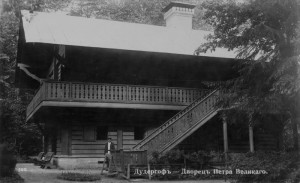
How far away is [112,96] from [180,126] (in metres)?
4.21

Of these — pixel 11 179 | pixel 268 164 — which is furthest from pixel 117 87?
pixel 268 164

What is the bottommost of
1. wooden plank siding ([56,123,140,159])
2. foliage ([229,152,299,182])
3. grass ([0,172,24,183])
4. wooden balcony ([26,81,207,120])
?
grass ([0,172,24,183])

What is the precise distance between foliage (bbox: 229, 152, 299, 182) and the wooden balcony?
8.93m

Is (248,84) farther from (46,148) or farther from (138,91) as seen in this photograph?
(46,148)

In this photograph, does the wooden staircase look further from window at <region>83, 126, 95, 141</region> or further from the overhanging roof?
window at <region>83, 126, 95, 141</region>

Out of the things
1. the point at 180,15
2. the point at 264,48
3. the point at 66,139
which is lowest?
the point at 66,139

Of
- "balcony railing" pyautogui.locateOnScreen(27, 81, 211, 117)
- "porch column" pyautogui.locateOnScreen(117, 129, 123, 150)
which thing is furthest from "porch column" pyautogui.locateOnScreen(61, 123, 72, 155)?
"porch column" pyautogui.locateOnScreen(117, 129, 123, 150)

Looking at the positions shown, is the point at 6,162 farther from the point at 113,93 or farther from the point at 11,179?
the point at 113,93

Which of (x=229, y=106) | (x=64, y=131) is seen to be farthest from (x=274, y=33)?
(x=64, y=131)

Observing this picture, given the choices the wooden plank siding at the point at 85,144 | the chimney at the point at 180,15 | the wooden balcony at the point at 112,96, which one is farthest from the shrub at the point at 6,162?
the chimney at the point at 180,15

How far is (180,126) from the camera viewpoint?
75.2ft

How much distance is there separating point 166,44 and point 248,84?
11245 millimetres

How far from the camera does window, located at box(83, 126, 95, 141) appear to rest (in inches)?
1024

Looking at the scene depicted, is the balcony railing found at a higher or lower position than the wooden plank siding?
higher
